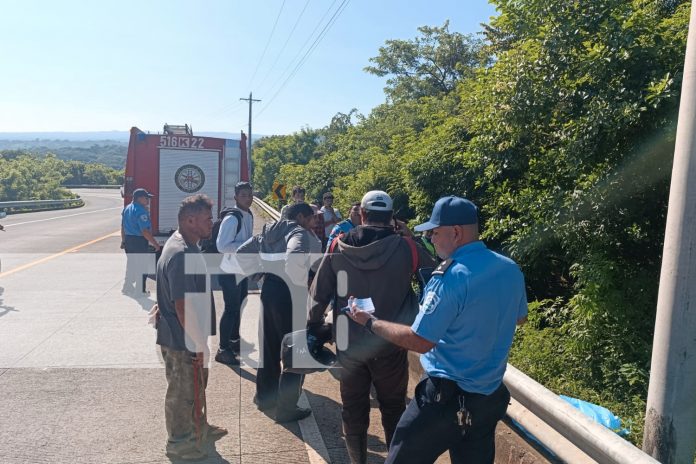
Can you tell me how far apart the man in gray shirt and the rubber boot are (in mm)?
1117

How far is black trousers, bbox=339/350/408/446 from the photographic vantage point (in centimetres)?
364

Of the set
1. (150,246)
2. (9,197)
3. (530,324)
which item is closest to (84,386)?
(530,324)

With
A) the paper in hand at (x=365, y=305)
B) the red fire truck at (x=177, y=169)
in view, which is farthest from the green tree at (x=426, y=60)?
the paper in hand at (x=365, y=305)

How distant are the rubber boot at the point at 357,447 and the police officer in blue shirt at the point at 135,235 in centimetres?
677

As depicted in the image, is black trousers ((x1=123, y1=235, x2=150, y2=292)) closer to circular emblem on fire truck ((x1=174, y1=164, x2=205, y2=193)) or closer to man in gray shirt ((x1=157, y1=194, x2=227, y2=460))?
circular emblem on fire truck ((x1=174, y1=164, x2=205, y2=193))

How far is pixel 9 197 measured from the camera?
45.8 meters

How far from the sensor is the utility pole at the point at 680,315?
2955 millimetres

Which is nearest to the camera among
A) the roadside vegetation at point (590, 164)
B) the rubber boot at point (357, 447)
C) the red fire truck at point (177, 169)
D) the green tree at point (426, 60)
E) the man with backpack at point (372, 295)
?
the man with backpack at point (372, 295)

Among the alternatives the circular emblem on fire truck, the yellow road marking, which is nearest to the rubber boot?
the yellow road marking

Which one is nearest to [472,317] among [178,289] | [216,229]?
[178,289]

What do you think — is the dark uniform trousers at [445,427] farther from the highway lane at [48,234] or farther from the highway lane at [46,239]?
the highway lane at [48,234]

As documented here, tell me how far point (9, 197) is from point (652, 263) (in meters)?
50.1

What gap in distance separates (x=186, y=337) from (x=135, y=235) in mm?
6422

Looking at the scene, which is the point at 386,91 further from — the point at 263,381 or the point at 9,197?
the point at 9,197
